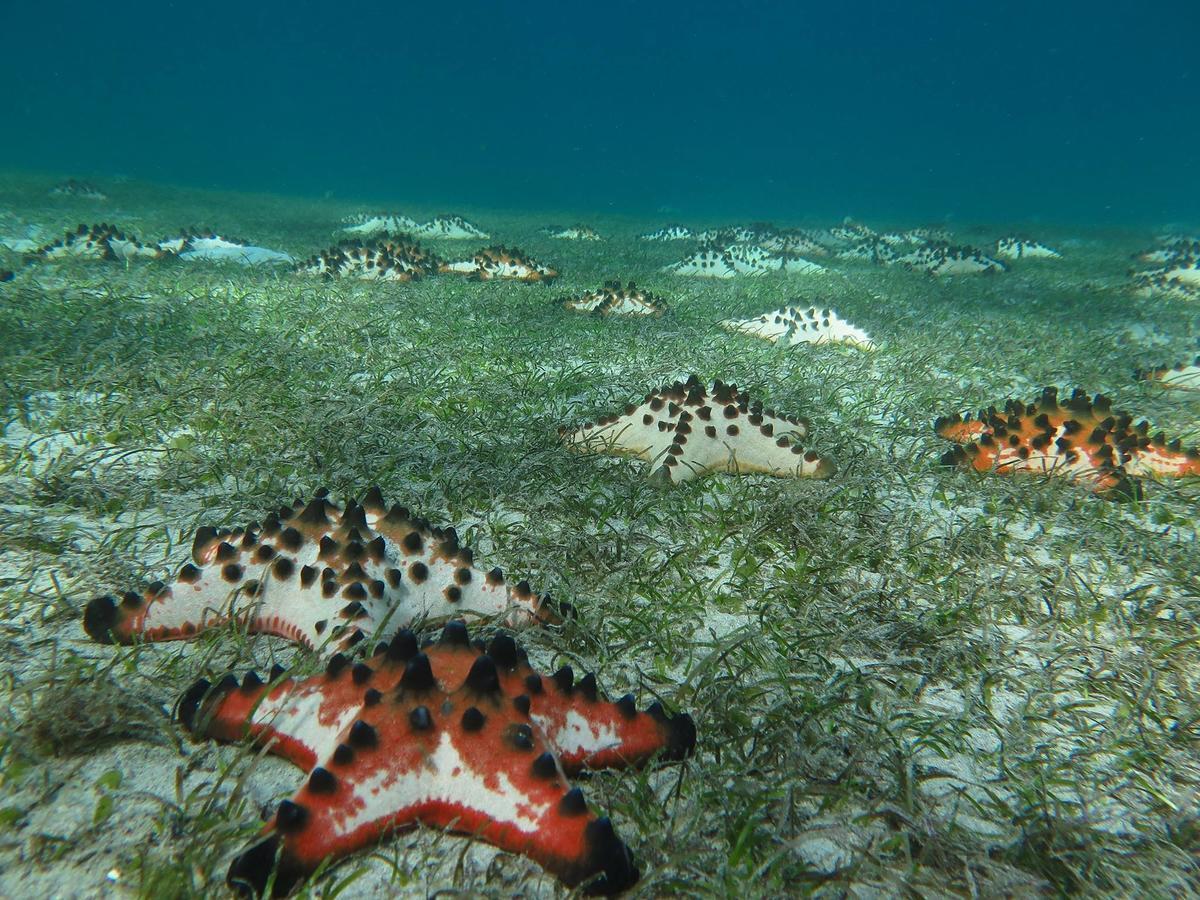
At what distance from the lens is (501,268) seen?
14.6 meters

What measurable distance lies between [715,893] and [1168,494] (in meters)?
5.47

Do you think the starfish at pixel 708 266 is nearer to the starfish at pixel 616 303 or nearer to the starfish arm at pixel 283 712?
the starfish at pixel 616 303

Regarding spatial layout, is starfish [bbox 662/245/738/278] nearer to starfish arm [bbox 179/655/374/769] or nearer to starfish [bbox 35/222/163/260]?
starfish [bbox 35/222/163/260]

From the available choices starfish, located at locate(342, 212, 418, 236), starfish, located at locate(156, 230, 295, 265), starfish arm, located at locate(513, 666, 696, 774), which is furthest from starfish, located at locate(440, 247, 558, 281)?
starfish arm, located at locate(513, 666, 696, 774)

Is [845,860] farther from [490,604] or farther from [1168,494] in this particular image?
[1168,494]

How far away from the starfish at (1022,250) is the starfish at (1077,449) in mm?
21778

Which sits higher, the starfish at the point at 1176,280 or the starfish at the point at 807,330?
the starfish at the point at 1176,280

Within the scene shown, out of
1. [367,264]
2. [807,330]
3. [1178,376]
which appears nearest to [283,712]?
[807,330]

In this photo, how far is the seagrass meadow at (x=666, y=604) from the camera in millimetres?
2279

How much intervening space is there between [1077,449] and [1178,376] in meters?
5.08

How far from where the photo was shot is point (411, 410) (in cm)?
623

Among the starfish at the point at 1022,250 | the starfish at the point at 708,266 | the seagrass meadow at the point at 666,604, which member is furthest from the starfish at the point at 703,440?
the starfish at the point at 1022,250

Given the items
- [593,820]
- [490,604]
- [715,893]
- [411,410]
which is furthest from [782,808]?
[411,410]

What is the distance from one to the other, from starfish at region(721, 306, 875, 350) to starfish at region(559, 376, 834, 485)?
4.97 metres
